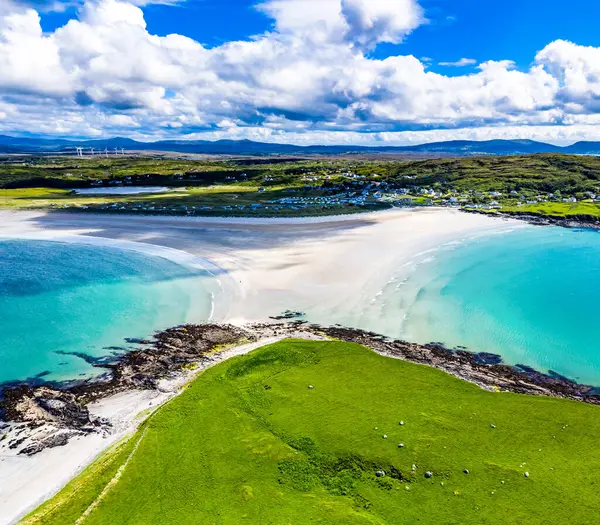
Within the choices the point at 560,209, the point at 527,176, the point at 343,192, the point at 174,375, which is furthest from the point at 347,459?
the point at 527,176

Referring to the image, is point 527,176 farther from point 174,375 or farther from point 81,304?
point 174,375

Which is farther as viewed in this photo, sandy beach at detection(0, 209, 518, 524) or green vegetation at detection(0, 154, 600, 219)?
green vegetation at detection(0, 154, 600, 219)

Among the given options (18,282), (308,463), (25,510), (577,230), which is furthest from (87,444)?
(577,230)

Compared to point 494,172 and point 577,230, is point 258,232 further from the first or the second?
point 494,172

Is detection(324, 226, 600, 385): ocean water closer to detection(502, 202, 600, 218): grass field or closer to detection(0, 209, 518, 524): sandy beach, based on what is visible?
detection(0, 209, 518, 524): sandy beach

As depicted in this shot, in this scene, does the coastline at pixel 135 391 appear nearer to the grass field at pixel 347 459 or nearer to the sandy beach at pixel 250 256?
the sandy beach at pixel 250 256

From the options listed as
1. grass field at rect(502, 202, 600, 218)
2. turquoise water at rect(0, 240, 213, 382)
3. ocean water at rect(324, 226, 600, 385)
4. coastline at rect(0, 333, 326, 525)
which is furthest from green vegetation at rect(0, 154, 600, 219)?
coastline at rect(0, 333, 326, 525)

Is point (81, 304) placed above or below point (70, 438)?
above
